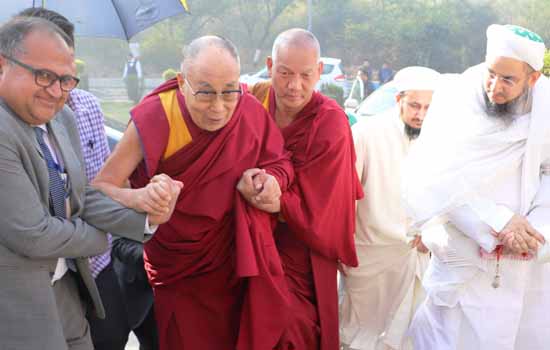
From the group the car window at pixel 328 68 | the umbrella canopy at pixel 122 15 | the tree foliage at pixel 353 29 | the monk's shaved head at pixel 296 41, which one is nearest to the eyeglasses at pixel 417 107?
the monk's shaved head at pixel 296 41

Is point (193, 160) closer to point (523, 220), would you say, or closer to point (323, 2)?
point (523, 220)

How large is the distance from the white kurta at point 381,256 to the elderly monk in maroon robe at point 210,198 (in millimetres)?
807

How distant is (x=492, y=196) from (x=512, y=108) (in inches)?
15.8

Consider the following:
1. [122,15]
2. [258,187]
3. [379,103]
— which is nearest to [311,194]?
[258,187]

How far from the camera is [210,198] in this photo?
277 centimetres

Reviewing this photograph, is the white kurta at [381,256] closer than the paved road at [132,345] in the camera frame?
Yes

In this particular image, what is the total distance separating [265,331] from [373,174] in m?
1.15

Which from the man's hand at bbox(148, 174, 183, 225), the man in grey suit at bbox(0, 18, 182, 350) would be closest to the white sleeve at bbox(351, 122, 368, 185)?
the man's hand at bbox(148, 174, 183, 225)

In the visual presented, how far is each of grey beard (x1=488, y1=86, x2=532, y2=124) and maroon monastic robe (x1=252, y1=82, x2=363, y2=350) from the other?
2.18 ft

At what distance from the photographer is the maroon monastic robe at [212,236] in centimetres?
277

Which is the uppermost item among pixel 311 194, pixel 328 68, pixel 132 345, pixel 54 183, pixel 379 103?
pixel 54 183

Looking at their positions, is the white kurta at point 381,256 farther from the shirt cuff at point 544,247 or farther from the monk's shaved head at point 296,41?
the shirt cuff at point 544,247

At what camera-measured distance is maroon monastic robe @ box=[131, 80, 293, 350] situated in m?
2.77

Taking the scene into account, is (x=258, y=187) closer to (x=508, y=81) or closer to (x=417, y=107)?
(x=508, y=81)
